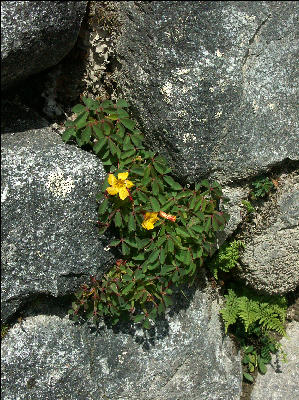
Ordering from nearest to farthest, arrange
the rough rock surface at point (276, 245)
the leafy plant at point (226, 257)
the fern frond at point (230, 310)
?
the rough rock surface at point (276, 245), the leafy plant at point (226, 257), the fern frond at point (230, 310)

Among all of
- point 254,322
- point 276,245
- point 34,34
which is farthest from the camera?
point 254,322

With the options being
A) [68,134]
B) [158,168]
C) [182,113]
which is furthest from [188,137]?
[68,134]

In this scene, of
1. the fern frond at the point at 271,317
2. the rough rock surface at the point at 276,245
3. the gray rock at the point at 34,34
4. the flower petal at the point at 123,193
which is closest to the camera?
the gray rock at the point at 34,34

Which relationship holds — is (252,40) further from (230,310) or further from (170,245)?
(230,310)

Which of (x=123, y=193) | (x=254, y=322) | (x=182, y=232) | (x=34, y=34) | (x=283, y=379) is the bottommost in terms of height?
(x=283, y=379)

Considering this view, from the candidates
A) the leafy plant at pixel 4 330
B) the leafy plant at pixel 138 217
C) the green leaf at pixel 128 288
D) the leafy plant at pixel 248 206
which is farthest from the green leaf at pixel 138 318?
the leafy plant at pixel 248 206

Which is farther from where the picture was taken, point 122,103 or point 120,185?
point 122,103

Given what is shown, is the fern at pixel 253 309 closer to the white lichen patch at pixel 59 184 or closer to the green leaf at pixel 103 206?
the green leaf at pixel 103 206
